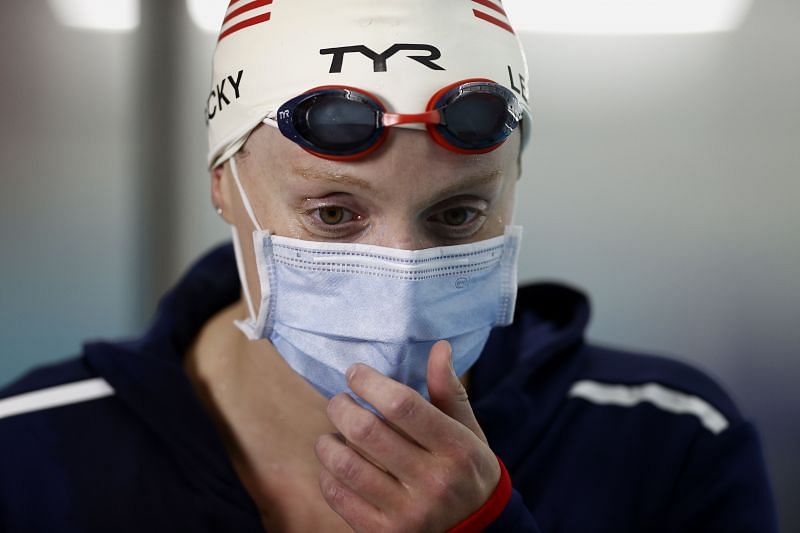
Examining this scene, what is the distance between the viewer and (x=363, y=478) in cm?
108

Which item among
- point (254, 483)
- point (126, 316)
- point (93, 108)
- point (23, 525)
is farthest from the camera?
point (126, 316)

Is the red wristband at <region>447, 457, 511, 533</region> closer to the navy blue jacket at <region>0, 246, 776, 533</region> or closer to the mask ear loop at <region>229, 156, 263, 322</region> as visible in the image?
the navy blue jacket at <region>0, 246, 776, 533</region>

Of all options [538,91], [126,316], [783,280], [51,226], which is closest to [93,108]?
[51,226]

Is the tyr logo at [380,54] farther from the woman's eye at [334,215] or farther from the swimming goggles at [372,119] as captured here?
the woman's eye at [334,215]

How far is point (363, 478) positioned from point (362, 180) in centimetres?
42

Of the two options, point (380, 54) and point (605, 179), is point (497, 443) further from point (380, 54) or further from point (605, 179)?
point (605, 179)

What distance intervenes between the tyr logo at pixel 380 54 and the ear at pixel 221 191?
13.2 inches

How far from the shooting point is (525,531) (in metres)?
1.16

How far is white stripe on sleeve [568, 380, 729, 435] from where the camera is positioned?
1652 millimetres

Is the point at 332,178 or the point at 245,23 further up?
the point at 245,23

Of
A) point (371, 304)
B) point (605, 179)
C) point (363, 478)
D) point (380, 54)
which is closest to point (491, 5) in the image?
point (380, 54)

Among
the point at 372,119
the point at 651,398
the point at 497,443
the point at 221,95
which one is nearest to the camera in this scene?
the point at 372,119

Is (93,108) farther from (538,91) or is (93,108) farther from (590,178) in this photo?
(590,178)

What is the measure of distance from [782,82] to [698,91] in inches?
10.1
